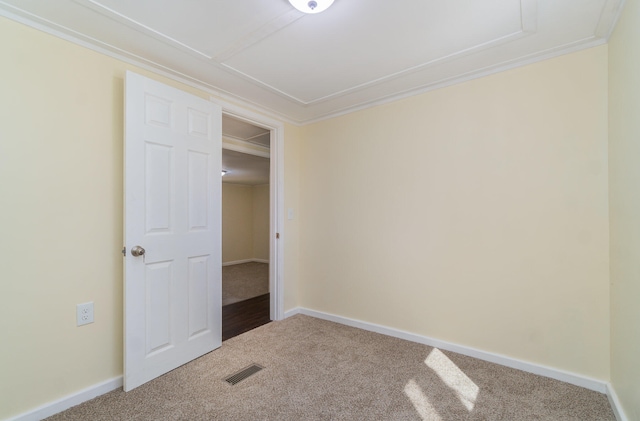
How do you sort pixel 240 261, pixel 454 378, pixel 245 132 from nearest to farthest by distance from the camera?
pixel 454 378, pixel 245 132, pixel 240 261

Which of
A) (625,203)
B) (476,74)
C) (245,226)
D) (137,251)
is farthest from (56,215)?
(245,226)

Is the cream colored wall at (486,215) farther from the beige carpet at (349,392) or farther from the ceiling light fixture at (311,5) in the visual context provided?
the ceiling light fixture at (311,5)

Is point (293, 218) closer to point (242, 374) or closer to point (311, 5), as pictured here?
point (242, 374)

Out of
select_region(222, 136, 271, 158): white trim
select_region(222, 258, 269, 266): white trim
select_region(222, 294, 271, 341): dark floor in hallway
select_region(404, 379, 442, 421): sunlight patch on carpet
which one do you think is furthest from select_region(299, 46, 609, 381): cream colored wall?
select_region(222, 258, 269, 266): white trim

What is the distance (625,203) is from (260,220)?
736 cm

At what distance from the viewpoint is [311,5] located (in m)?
1.53

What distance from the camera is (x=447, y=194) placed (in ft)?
8.14

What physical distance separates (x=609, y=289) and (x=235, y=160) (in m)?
4.90

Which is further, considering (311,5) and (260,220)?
(260,220)

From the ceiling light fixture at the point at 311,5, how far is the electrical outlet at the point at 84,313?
2.22 metres

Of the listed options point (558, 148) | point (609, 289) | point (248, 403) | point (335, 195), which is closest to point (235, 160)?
point (335, 195)

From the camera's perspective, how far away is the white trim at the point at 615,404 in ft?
5.12

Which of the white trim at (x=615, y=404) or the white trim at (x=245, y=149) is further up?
the white trim at (x=245, y=149)

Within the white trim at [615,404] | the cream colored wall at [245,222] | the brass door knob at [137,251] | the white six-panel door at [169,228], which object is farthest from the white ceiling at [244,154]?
the white trim at [615,404]
